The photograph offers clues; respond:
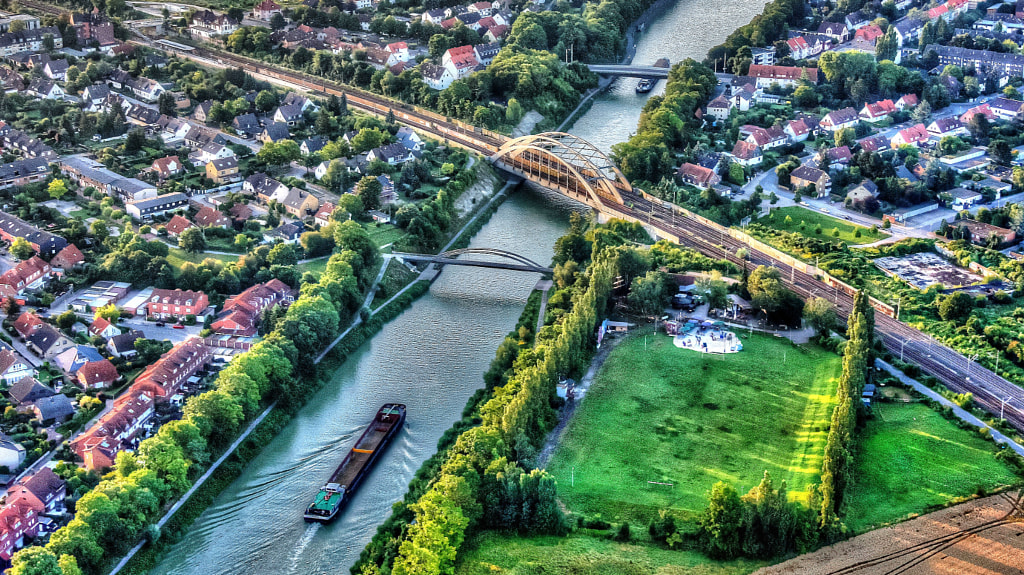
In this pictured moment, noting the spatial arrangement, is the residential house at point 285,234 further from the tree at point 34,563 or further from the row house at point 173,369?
the tree at point 34,563

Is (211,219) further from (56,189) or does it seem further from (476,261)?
(476,261)

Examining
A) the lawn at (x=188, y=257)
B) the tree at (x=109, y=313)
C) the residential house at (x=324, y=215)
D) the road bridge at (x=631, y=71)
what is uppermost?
the road bridge at (x=631, y=71)

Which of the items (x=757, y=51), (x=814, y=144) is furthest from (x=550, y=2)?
(x=814, y=144)

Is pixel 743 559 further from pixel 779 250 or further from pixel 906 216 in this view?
pixel 906 216

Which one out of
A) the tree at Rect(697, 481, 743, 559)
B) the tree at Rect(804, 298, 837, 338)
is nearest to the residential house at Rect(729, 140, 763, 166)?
the tree at Rect(804, 298, 837, 338)

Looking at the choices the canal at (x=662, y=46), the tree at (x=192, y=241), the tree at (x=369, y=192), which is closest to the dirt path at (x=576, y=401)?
the tree at (x=369, y=192)

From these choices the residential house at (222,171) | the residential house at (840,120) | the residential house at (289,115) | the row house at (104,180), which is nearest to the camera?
the row house at (104,180)
